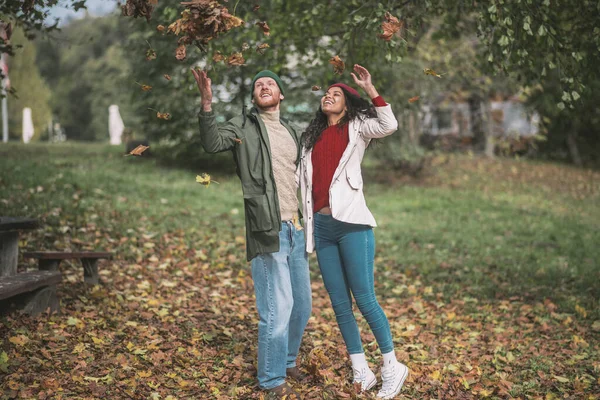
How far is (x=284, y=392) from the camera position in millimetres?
4195

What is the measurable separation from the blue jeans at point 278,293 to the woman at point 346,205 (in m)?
0.12

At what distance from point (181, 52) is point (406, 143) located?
13.9 meters

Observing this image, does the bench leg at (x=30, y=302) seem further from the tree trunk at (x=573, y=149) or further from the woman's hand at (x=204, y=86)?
the tree trunk at (x=573, y=149)

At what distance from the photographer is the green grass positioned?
8430 millimetres

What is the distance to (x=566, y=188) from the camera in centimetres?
1828

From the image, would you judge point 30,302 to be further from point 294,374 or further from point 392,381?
point 392,381

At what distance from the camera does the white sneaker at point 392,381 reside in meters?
4.32

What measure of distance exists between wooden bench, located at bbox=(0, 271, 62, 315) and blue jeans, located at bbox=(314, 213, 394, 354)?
8.46 ft

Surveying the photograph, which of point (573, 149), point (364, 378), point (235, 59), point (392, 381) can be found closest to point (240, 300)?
point (364, 378)

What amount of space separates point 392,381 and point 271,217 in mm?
1448

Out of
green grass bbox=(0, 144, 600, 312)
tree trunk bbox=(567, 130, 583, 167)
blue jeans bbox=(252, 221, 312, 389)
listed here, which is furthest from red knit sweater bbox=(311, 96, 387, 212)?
tree trunk bbox=(567, 130, 583, 167)

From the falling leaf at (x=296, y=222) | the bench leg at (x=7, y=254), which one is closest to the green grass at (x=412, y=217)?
the bench leg at (x=7, y=254)

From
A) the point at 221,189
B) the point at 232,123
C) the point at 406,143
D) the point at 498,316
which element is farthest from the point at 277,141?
the point at 406,143

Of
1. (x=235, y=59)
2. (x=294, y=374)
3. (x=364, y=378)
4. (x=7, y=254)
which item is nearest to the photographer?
(x=235, y=59)
